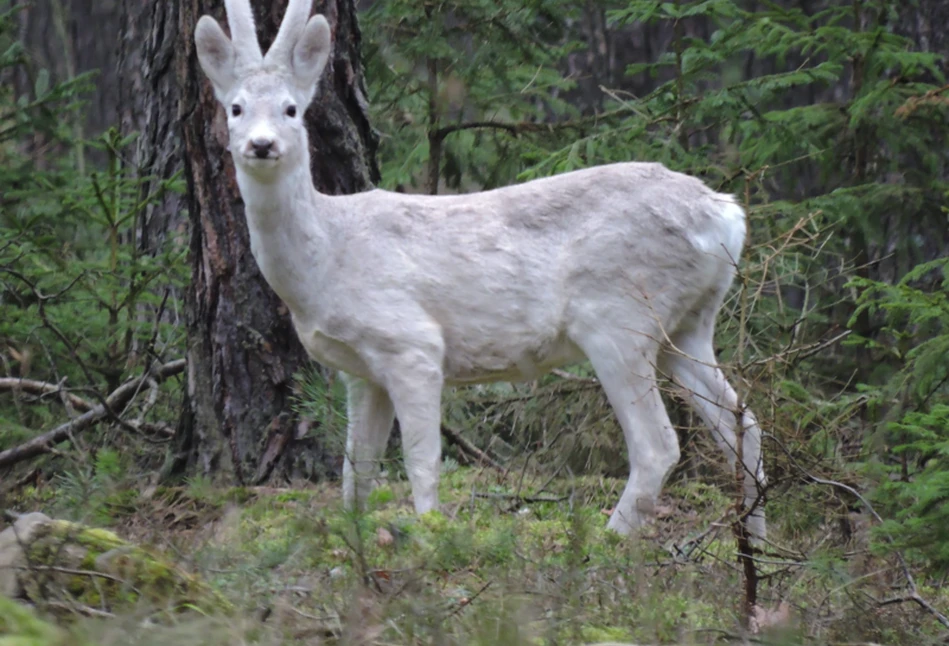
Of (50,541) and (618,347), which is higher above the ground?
(50,541)

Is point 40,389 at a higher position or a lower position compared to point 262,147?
lower

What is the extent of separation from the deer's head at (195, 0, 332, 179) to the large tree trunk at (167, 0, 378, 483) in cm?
125

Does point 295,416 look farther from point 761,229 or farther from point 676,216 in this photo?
point 761,229

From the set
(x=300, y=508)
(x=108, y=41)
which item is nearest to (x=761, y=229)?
(x=300, y=508)

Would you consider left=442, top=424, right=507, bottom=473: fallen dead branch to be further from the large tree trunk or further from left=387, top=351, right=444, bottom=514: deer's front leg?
left=387, top=351, right=444, bottom=514: deer's front leg

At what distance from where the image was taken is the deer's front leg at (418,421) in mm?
6473

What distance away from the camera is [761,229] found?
882 cm

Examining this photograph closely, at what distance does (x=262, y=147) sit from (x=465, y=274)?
1.31 m

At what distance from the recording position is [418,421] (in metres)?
6.47

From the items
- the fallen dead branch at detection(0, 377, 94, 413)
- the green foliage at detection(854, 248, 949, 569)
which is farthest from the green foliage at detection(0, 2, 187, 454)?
the green foliage at detection(854, 248, 949, 569)

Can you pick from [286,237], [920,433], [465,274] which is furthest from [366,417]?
[920,433]

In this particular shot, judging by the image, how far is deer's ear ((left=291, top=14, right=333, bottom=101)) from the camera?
661 cm

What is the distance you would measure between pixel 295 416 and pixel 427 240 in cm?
170

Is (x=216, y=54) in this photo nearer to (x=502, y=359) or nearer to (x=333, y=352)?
(x=333, y=352)
